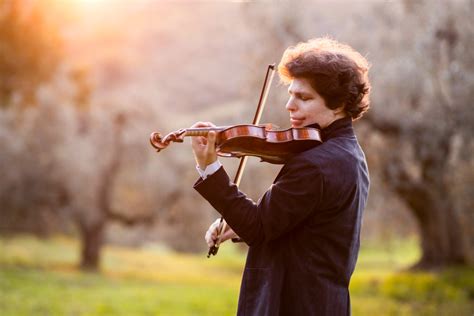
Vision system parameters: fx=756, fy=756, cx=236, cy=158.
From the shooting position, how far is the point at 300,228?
2.98 m

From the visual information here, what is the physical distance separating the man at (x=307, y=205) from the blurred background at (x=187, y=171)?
29.9ft

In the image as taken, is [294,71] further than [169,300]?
No

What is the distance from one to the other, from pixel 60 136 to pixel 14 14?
6.86 m

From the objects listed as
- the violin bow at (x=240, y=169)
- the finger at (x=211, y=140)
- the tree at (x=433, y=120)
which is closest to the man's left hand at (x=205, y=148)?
the finger at (x=211, y=140)

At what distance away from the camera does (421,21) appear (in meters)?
14.5

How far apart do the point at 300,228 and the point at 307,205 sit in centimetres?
14

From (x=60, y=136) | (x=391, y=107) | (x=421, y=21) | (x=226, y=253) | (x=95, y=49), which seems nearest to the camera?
(x=421, y=21)

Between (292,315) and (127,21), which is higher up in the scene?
(127,21)

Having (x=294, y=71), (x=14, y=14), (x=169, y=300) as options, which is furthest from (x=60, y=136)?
(x=294, y=71)

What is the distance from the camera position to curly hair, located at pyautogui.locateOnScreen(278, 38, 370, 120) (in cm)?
303

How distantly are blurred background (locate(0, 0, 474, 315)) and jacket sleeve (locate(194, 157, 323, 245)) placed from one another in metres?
9.15

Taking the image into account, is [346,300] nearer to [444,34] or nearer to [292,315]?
[292,315]

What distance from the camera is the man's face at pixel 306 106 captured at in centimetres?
307

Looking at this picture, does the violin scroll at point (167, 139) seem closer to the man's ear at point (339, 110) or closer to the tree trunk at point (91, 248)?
the man's ear at point (339, 110)
